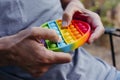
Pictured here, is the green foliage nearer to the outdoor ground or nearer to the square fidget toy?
the outdoor ground

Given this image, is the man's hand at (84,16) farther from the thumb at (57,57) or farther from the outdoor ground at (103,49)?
the outdoor ground at (103,49)

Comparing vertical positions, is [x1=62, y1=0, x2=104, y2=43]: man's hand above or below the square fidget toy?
below

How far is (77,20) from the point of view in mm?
1140

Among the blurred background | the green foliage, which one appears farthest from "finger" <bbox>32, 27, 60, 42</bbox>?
the green foliage

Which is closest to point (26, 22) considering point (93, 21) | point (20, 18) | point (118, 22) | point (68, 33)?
point (20, 18)

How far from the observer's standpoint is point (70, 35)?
1018 mm

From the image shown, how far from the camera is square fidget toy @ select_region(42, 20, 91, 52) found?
0.94 m

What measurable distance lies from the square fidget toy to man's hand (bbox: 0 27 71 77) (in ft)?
0.07

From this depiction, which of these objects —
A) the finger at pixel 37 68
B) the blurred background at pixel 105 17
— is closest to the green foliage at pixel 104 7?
the blurred background at pixel 105 17

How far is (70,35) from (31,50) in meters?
0.16

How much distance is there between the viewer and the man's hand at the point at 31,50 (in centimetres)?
91

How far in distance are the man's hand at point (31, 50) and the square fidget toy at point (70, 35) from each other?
0.02 metres

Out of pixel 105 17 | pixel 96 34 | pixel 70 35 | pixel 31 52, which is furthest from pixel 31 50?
pixel 105 17

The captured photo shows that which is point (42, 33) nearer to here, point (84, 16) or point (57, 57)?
point (57, 57)
